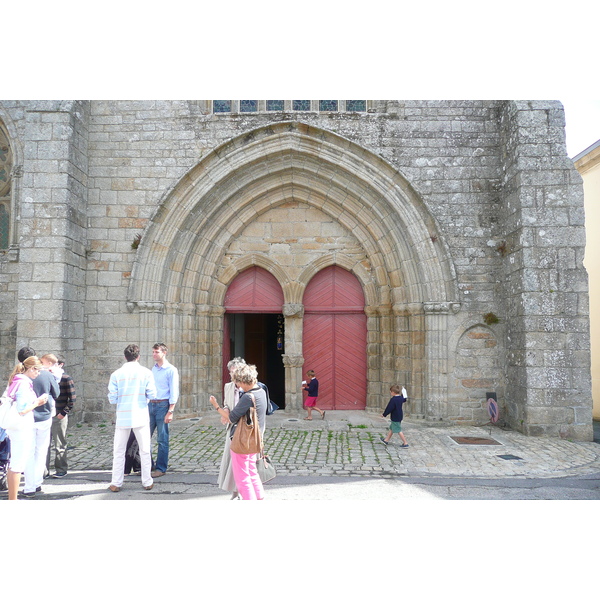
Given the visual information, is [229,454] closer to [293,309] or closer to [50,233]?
[293,309]

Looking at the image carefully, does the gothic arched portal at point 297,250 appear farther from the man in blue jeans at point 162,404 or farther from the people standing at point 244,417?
the people standing at point 244,417

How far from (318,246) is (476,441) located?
448 centimetres

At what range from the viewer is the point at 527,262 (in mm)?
6953

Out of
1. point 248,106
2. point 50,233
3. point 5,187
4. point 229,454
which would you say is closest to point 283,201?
point 248,106

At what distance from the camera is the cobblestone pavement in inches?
201

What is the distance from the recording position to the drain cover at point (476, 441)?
6321mm

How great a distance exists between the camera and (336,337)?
8844 millimetres

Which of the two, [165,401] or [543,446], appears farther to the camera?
[543,446]

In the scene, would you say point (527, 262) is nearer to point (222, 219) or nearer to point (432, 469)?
point (432, 469)

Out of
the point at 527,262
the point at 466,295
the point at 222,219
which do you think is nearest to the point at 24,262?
the point at 222,219

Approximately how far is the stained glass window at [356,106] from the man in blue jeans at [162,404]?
593cm

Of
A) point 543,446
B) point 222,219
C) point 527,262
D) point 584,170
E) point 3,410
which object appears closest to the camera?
point 3,410

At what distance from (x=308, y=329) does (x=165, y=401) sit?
4.28 meters

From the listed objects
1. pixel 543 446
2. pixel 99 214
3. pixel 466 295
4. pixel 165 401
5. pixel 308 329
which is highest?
pixel 99 214
